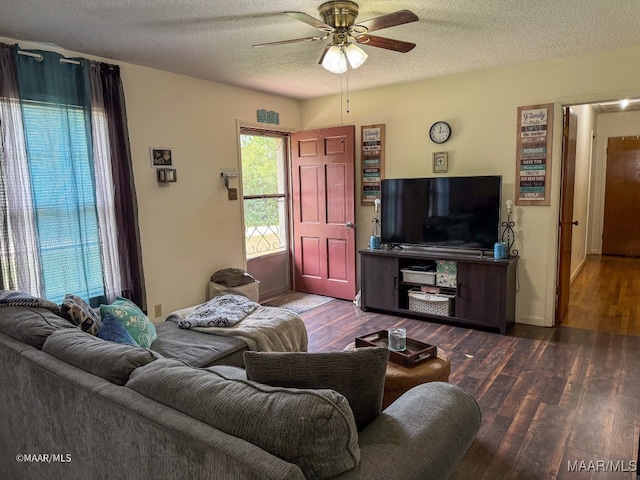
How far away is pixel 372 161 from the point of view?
16.0 ft

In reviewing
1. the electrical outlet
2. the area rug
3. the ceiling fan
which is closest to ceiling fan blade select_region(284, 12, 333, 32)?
the ceiling fan

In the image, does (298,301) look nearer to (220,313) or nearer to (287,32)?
(220,313)

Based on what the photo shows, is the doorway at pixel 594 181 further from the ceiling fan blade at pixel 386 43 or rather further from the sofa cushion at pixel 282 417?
the sofa cushion at pixel 282 417

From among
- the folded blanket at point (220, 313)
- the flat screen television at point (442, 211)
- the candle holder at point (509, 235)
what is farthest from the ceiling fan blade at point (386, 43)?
the candle holder at point (509, 235)

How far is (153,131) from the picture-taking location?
377 cm

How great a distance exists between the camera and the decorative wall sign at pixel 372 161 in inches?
189

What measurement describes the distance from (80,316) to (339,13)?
220cm

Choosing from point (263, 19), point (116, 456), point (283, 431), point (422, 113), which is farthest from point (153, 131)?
point (283, 431)

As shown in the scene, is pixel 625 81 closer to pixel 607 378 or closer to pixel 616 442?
pixel 607 378

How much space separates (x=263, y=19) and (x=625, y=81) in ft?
9.71

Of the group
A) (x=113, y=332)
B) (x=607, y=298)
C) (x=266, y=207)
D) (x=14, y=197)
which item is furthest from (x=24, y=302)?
(x=607, y=298)

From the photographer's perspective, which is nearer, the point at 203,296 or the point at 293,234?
the point at 203,296

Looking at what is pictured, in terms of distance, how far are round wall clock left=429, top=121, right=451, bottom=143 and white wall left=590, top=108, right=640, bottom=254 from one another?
4.38 metres

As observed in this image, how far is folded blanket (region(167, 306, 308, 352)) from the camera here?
107 inches
